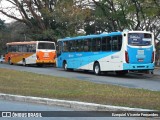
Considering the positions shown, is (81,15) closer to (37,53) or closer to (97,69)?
(37,53)

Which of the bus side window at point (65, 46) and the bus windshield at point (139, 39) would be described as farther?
the bus side window at point (65, 46)

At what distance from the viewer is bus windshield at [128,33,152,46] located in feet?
80.8

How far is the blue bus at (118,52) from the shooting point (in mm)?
24562

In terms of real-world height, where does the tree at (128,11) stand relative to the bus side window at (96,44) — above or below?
above

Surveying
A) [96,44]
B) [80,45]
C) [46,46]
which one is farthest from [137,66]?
[46,46]

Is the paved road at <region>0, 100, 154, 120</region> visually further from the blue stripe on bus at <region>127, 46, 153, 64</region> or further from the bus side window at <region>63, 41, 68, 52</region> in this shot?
the bus side window at <region>63, 41, 68, 52</region>

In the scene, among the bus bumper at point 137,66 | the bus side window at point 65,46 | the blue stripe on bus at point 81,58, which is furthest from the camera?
the bus side window at point 65,46

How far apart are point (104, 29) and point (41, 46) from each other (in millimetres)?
16727

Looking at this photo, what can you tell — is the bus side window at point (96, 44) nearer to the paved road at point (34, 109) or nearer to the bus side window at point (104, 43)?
the bus side window at point (104, 43)

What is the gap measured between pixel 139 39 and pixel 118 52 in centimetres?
157

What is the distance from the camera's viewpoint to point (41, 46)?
40031 mm

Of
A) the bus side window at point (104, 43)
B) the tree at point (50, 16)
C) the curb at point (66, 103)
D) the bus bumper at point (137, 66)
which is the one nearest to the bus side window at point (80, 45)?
the bus side window at point (104, 43)

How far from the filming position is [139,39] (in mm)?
24859

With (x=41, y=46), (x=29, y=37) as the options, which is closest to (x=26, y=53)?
(x=41, y=46)
